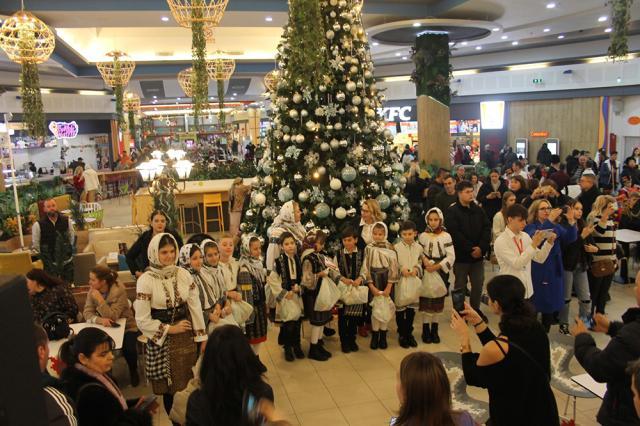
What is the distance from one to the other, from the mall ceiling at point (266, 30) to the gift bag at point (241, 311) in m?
7.65

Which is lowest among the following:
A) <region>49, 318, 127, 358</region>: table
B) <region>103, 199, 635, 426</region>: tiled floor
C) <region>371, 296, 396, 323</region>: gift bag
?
<region>103, 199, 635, 426</region>: tiled floor

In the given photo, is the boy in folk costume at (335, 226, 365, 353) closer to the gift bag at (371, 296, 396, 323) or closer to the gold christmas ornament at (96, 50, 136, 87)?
the gift bag at (371, 296, 396, 323)

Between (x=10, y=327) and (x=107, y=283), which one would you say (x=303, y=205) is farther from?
(x=10, y=327)

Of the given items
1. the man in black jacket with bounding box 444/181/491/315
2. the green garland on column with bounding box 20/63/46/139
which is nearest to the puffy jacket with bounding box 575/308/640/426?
the man in black jacket with bounding box 444/181/491/315

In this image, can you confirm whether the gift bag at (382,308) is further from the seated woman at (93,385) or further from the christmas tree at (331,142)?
the seated woman at (93,385)

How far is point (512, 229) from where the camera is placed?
17.4 ft

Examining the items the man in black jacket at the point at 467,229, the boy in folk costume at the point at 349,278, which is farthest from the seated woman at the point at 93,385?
the man in black jacket at the point at 467,229

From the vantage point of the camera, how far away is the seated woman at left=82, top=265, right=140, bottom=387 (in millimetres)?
5062

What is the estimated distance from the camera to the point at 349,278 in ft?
19.5

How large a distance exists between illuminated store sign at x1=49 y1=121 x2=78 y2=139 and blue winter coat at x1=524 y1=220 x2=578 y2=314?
854 inches

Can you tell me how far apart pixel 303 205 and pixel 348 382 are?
9.47 feet

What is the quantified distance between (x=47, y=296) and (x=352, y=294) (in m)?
3.00

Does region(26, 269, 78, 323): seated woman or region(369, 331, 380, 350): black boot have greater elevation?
region(26, 269, 78, 323): seated woman

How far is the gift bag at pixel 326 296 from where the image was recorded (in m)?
5.66
